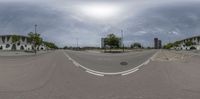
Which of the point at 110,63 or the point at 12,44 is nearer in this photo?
the point at 110,63

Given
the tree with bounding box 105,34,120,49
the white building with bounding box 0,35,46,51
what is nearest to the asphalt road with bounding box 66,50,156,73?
the tree with bounding box 105,34,120,49

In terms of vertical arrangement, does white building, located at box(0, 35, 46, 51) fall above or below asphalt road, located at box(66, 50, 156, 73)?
above

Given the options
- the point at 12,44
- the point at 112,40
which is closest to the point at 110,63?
the point at 112,40

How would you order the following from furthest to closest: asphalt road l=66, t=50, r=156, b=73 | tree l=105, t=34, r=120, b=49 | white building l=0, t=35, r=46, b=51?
white building l=0, t=35, r=46, b=51, tree l=105, t=34, r=120, b=49, asphalt road l=66, t=50, r=156, b=73

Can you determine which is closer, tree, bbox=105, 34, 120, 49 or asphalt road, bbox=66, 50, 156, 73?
asphalt road, bbox=66, 50, 156, 73

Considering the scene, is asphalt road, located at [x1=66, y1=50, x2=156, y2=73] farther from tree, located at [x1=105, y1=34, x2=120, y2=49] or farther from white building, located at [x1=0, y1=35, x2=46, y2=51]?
white building, located at [x1=0, y1=35, x2=46, y2=51]

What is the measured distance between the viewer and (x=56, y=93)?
6645 mm

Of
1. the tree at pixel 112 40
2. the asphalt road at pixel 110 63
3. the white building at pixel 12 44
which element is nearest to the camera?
the asphalt road at pixel 110 63

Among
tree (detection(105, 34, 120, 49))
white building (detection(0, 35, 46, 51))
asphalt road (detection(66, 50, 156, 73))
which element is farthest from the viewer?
white building (detection(0, 35, 46, 51))

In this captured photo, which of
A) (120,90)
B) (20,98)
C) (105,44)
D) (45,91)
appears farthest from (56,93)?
(105,44)

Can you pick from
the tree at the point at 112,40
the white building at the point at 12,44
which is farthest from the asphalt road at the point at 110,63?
the white building at the point at 12,44

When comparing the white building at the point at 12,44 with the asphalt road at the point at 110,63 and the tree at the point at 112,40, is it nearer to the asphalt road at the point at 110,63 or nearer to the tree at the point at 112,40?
the tree at the point at 112,40

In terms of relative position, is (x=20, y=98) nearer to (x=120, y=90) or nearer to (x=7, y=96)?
(x=7, y=96)

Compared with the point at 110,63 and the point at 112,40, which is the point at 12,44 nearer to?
the point at 112,40
